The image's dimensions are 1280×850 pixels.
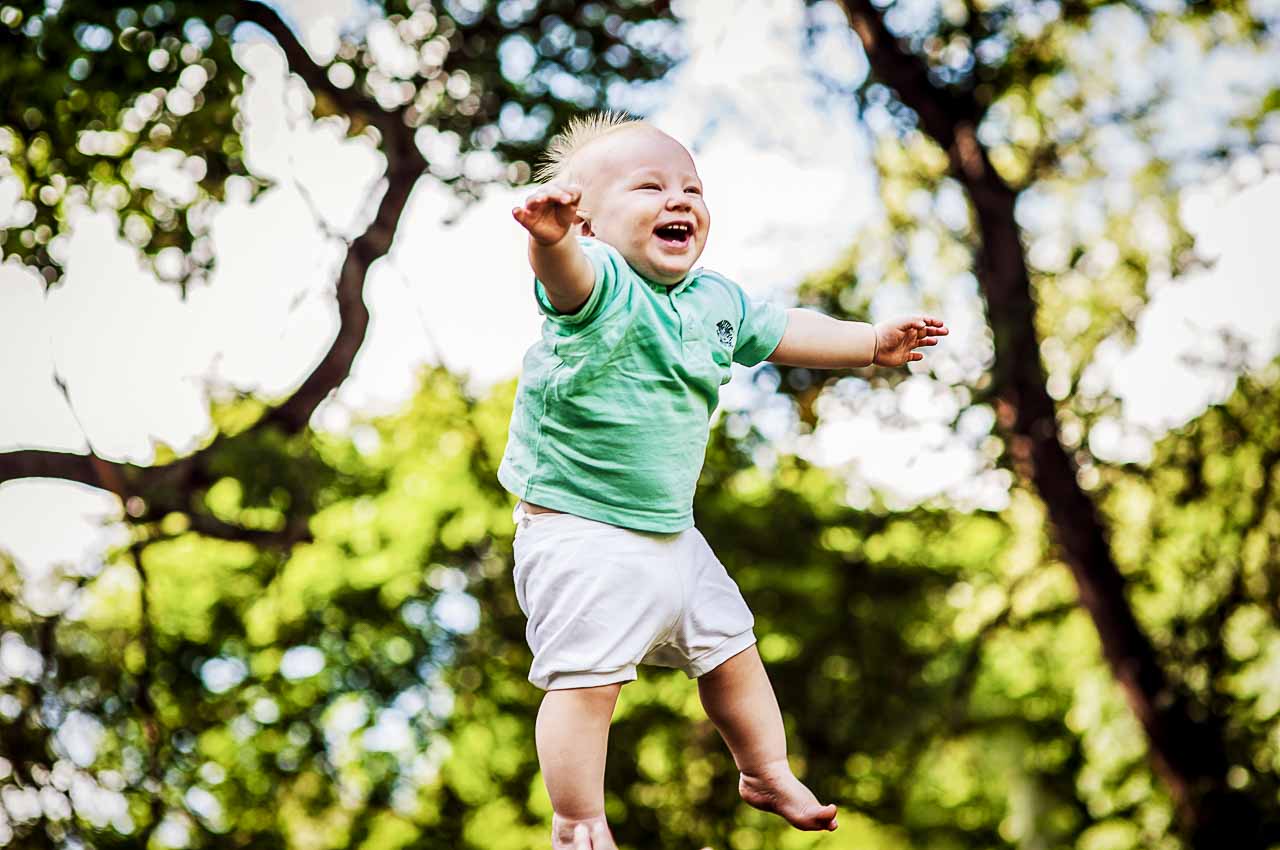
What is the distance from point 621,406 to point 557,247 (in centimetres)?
27

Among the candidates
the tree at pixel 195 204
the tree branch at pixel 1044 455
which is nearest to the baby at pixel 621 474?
the tree at pixel 195 204

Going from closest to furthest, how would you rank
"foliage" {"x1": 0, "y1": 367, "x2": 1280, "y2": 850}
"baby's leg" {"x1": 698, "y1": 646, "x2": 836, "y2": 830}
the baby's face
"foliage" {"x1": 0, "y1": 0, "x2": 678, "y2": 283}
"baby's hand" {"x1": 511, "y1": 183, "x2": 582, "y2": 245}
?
"baby's hand" {"x1": 511, "y1": 183, "x2": 582, "y2": 245} → the baby's face → "baby's leg" {"x1": 698, "y1": 646, "x2": 836, "y2": 830} → "foliage" {"x1": 0, "y1": 0, "x2": 678, "y2": 283} → "foliage" {"x1": 0, "y1": 367, "x2": 1280, "y2": 850}

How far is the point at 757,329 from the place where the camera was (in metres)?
1.79

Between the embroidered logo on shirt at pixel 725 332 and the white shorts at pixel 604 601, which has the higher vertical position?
the embroidered logo on shirt at pixel 725 332

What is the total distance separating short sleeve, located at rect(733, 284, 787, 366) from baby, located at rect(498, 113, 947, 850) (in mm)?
30

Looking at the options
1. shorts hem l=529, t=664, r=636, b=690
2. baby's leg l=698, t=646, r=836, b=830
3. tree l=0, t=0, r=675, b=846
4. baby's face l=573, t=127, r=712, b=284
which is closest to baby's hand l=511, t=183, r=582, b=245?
baby's face l=573, t=127, r=712, b=284

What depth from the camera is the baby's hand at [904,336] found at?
1.84 metres

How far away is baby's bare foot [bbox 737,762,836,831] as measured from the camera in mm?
1724

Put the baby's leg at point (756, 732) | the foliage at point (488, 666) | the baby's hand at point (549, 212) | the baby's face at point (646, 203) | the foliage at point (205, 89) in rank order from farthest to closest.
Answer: the foliage at point (488, 666), the foliage at point (205, 89), the baby's leg at point (756, 732), the baby's face at point (646, 203), the baby's hand at point (549, 212)

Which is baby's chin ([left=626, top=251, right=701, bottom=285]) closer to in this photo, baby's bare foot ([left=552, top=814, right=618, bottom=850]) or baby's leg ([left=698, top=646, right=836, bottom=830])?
baby's leg ([left=698, top=646, right=836, bottom=830])

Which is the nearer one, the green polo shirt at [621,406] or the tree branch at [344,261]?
the green polo shirt at [621,406]

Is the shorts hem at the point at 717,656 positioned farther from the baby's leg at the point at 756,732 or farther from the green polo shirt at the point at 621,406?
the green polo shirt at the point at 621,406

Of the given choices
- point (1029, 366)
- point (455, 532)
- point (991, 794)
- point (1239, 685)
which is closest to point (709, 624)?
point (1029, 366)

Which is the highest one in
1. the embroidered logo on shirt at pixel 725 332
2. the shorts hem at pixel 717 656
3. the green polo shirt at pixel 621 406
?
the embroidered logo on shirt at pixel 725 332
